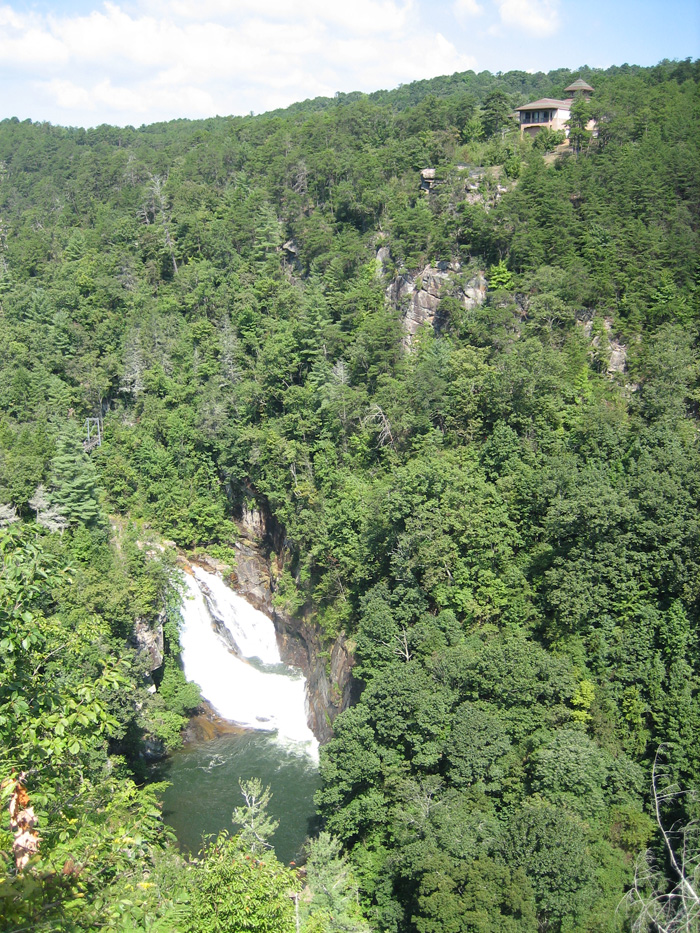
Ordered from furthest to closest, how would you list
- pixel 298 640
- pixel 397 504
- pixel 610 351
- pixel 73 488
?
pixel 298 640 < pixel 610 351 < pixel 73 488 < pixel 397 504

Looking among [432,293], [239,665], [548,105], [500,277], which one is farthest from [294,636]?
[548,105]

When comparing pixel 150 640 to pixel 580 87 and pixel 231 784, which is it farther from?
pixel 580 87

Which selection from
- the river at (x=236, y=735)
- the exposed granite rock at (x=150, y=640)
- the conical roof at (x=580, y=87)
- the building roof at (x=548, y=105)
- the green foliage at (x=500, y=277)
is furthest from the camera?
the conical roof at (x=580, y=87)

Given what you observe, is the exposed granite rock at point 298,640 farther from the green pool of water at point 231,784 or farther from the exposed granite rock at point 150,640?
the exposed granite rock at point 150,640

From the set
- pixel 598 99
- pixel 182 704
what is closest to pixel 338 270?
pixel 598 99

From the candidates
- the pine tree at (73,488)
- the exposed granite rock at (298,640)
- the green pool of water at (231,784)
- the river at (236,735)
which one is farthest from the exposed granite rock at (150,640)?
the exposed granite rock at (298,640)

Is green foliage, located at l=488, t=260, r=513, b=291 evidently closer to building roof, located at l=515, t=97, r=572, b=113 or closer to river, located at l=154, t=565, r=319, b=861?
building roof, located at l=515, t=97, r=572, b=113
